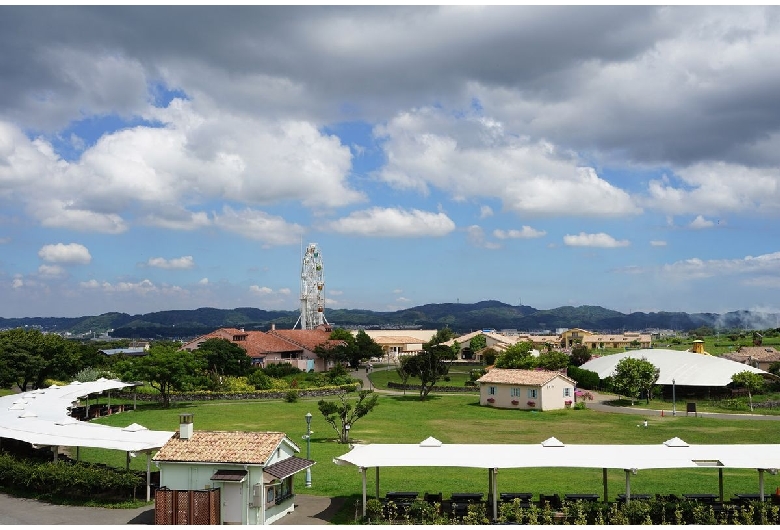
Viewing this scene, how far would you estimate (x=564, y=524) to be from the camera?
22234mm

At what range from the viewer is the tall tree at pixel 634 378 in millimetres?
66500

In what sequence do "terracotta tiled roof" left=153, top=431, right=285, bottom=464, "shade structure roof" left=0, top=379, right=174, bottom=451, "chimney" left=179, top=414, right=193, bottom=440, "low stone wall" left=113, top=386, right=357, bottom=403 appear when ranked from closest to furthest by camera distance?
1. "terracotta tiled roof" left=153, top=431, right=285, bottom=464
2. "chimney" left=179, top=414, right=193, bottom=440
3. "shade structure roof" left=0, top=379, right=174, bottom=451
4. "low stone wall" left=113, top=386, right=357, bottom=403

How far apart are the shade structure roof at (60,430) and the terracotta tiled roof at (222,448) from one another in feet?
7.88

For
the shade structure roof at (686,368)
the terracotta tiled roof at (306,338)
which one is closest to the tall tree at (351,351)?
the terracotta tiled roof at (306,338)

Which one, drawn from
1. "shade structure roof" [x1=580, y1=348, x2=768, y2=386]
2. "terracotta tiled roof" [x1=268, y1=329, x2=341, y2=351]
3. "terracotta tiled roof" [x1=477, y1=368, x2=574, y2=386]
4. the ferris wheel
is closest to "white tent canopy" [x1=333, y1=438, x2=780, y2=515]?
"terracotta tiled roof" [x1=477, y1=368, x2=574, y2=386]

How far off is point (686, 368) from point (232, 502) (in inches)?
2439

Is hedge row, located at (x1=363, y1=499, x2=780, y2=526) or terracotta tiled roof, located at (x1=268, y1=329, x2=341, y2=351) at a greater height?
terracotta tiled roof, located at (x1=268, y1=329, x2=341, y2=351)

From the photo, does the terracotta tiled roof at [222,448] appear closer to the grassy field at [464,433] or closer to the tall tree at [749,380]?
the grassy field at [464,433]

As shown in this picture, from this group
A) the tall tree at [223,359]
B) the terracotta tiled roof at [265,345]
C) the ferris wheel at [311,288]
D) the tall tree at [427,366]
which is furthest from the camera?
the ferris wheel at [311,288]

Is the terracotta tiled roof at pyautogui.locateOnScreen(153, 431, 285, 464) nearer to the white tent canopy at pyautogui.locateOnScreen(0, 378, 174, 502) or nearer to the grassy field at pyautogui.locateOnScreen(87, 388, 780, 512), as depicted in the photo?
the white tent canopy at pyautogui.locateOnScreen(0, 378, 174, 502)

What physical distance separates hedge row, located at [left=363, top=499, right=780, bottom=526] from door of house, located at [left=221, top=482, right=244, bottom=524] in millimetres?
4176

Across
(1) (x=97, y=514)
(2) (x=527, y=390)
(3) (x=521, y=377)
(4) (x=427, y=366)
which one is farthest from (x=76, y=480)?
(4) (x=427, y=366)

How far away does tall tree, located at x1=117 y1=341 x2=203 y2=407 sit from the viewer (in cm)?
5681

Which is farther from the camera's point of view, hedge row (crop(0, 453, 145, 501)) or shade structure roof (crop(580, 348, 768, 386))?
shade structure roof (crop(580, 348, 768, 386))
